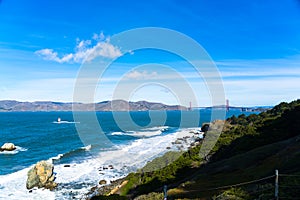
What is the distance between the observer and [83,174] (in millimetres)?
30641

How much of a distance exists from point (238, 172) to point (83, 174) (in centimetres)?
2012

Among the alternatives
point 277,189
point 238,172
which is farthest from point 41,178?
point 277,189

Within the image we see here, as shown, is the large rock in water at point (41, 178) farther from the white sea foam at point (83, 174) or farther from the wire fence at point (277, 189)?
the wire fence at point (277, 189)

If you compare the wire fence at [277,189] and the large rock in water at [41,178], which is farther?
the large rock in water at [41,178]

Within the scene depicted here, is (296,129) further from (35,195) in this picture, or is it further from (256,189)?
(35,195)

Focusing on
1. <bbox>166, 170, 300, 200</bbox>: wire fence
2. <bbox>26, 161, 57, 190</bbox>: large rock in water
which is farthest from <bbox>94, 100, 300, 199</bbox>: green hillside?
<bbox>26, 161, 57, 190</bbox>: large rock in water

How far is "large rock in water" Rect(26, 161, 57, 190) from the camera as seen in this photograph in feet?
86.2

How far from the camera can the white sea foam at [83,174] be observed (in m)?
24.4

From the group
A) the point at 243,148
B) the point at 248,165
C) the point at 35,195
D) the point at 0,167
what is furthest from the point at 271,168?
the point at 0,167

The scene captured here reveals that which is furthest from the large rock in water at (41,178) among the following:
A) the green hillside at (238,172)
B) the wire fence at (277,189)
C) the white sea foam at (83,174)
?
the wire fence at (277,189)

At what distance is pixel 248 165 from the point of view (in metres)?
15.8

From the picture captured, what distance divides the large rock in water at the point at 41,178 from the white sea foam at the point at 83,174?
2.14ft

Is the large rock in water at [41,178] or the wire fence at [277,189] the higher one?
the wire fence at [277,189]

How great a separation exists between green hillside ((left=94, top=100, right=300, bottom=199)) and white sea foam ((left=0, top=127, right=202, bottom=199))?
4511 mm
